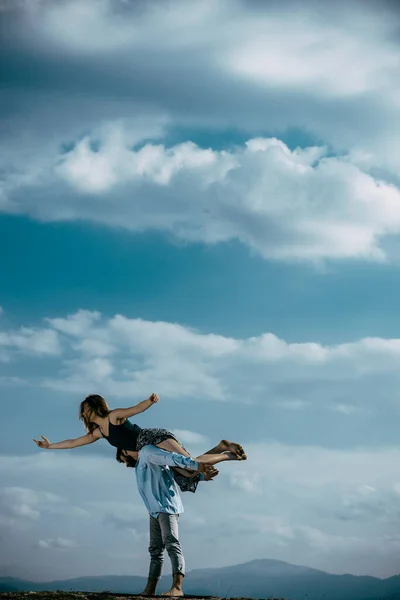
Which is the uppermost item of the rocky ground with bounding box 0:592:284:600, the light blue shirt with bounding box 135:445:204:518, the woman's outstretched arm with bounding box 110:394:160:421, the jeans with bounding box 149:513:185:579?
the woman's outstretched arm with bounding box 110:394:160:421

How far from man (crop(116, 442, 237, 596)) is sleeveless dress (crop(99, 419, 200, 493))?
136 millimetres

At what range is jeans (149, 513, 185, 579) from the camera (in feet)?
49.0

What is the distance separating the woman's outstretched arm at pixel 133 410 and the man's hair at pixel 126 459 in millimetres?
787

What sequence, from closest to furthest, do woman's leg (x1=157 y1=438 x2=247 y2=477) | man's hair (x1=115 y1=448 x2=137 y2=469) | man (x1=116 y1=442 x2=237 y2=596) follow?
1. man (x1=116 y1=442 x2=237 y2=596)
2. woman's leg (x1=157 y1=438 x2=247 y2=477)
3. man's hair (x1=115 y1=448 x2=137 y2=469)

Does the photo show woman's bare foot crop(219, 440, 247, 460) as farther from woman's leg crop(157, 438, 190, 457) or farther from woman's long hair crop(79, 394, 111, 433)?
woman's long hair crop(79, 394, 111, 433)

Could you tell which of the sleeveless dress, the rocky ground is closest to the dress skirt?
the sleeveless dress

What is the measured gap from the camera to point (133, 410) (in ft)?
50.5

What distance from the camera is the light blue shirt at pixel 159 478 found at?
1526cm

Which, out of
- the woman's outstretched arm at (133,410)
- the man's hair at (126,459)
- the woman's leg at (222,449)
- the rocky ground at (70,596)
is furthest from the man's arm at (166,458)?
the rocky ground at (70,596)

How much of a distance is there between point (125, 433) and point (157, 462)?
2.74 feet

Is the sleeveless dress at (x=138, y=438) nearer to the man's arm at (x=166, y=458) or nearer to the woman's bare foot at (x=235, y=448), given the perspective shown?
the man's arm at (x=166, y=458)

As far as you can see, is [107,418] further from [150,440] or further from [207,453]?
[207,453]

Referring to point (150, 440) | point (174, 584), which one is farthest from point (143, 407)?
point (174, 584)

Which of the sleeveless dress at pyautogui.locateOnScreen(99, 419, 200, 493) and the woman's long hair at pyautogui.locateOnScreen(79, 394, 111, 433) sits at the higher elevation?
the woman's long hair at pyautogui.locateOnScreen(79, 394, 111, 433)
